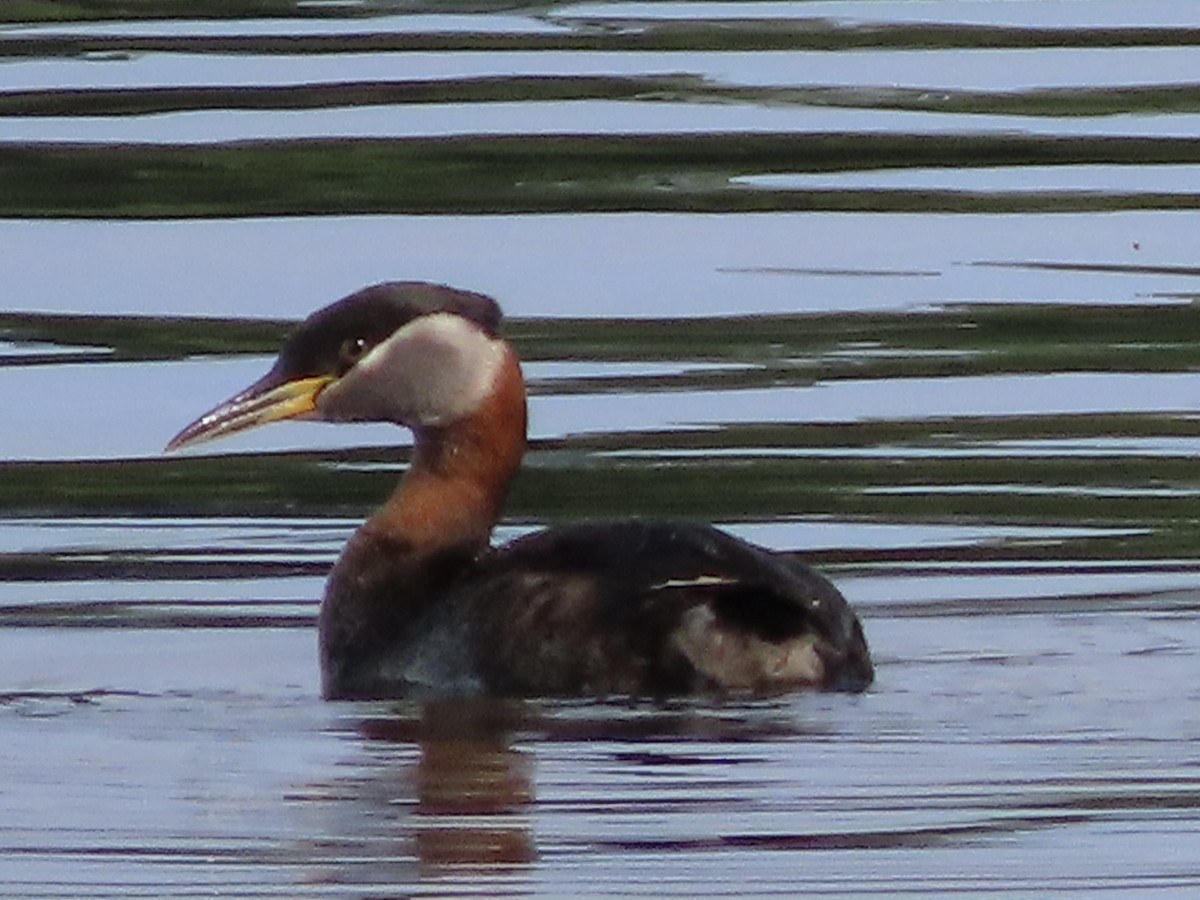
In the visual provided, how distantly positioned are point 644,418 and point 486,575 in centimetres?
318

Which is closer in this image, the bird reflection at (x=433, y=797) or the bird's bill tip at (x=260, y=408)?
the bird reflection at (x=433, y=797)

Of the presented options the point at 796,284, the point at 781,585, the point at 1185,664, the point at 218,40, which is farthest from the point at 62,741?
the point at 218,40

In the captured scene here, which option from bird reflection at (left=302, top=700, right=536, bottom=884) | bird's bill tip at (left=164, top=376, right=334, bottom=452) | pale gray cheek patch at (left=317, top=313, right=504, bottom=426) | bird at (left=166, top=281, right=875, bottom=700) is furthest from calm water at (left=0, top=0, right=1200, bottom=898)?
pale gray cheek patch at (left=317, top=313, right=504, bottom=426)

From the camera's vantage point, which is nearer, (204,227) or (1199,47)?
(204,227)

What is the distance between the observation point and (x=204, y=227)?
18.4 m

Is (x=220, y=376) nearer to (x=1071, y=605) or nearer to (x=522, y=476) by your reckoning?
(x=522, y=476)

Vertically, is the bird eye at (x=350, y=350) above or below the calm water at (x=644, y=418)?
above

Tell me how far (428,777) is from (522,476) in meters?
3.71

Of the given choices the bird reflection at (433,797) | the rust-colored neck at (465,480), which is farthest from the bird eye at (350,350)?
the bird reflection at (433,797)

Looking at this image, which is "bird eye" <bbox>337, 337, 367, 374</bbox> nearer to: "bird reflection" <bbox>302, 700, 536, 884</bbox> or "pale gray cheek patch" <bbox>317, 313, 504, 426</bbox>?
"pale gray cheek patch" <bbox>317, 313, 504, 426</bbox>

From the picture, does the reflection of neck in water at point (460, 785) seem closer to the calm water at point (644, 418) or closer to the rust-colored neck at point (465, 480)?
the calm water at point (644, 418)

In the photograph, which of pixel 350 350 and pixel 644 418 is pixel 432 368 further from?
pixel 644 418

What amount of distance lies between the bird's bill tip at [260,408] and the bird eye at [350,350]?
0.08 m

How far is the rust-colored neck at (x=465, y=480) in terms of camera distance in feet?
42.5
